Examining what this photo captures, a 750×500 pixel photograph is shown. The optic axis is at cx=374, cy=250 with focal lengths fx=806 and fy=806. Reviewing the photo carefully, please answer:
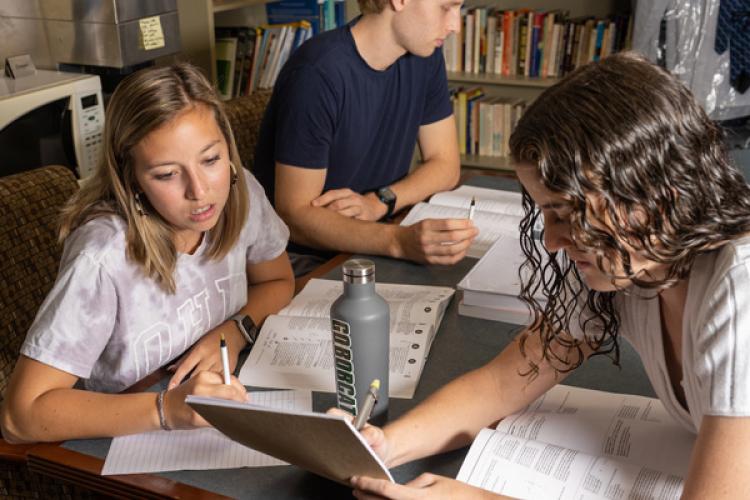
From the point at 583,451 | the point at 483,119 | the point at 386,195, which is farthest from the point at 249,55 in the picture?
the point at 583,451

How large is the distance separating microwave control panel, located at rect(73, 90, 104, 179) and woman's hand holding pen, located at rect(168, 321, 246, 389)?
1096mm

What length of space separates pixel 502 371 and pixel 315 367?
0.96ft

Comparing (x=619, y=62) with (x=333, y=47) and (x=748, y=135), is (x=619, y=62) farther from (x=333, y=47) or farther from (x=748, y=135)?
(x=748, y=135)

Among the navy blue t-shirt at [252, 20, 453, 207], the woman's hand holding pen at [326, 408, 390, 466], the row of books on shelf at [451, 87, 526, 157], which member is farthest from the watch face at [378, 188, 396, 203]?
the row of books on shelf at [451, 87, 526, 157]

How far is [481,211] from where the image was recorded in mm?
1848

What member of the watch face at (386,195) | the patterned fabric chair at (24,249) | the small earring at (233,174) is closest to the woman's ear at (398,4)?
the watch face at (386,195)

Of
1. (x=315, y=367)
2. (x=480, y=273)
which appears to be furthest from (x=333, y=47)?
(x=315, y=367)

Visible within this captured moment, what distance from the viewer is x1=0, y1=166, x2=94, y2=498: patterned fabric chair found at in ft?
4.82

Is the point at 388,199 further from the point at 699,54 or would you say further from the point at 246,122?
the point at 699,54

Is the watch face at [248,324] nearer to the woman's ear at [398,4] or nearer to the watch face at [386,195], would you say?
the watch face at [386,195]

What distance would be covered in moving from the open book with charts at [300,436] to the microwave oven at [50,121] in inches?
54.1

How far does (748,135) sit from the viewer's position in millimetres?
2672

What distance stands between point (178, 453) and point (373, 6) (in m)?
1.23

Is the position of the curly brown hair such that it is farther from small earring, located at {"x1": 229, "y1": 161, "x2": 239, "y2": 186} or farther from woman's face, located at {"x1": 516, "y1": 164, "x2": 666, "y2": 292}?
small earring, located at {"x1": 229, "y1": 161, "x2": 239, "y2": 186}
